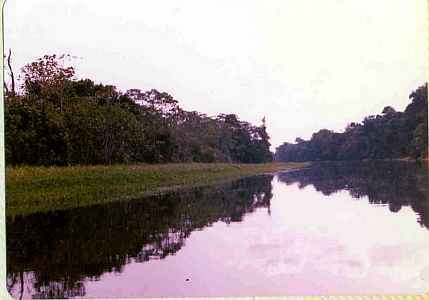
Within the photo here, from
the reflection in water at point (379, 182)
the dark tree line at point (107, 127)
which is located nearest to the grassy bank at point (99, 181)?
the dark tree line at point (107, 127)

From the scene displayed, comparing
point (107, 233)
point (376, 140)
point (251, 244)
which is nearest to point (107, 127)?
point (107, 233)

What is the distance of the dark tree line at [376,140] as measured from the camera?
8.66 feet

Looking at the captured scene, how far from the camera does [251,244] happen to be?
8.68 feet

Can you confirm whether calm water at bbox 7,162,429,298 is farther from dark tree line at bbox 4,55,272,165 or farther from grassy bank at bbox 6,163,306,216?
dark tree line at bbox 4,55,272,165

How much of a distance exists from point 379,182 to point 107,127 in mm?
1428

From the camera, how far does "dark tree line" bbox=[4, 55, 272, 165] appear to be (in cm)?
281

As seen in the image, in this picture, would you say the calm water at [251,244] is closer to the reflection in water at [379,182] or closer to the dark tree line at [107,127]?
the reflection in water at [379,182]

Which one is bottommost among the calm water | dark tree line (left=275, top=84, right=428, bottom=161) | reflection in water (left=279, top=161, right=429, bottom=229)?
the calm water

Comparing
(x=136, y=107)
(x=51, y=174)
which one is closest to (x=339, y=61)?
(x=136, y=107)

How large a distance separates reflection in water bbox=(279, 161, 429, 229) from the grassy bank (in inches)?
5.8

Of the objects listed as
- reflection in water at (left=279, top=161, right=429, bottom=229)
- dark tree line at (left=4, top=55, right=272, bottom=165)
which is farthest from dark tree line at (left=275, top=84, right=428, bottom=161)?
dark tree line at (left=4, top=55, right=272, bottom=165)

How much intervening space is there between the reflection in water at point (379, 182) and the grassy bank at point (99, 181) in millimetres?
147

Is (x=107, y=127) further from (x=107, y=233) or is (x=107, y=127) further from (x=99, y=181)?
(x=107, y=233)

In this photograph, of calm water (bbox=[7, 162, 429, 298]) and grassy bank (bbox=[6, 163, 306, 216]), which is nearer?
calm water (bbox=[7, 162, 429, 298])
